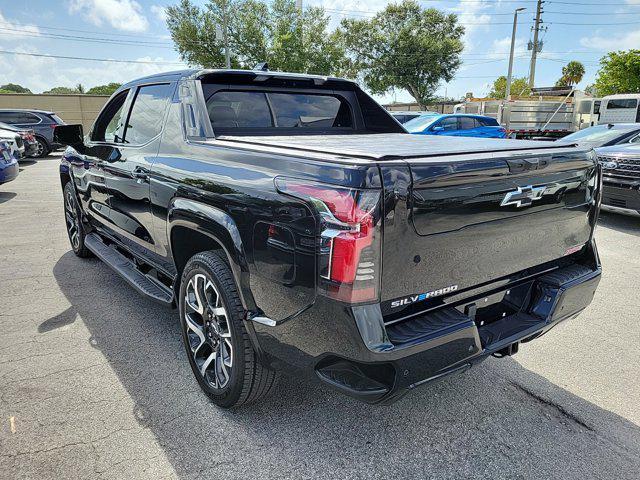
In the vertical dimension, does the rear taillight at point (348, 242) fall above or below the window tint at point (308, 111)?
below

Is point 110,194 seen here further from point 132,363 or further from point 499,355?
point 499,355

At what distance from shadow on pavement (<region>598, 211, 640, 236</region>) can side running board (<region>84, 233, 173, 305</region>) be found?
6825 mm

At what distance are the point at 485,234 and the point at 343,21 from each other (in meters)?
40.6

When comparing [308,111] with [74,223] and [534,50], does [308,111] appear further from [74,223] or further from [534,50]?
[534,50]

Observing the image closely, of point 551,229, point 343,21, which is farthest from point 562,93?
point 551,229

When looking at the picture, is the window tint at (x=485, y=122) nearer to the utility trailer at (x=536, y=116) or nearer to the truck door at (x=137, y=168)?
the utility trailer at (x=536, y=116)

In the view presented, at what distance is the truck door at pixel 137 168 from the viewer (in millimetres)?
3268

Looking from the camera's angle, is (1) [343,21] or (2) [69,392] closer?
(2) [69,392]

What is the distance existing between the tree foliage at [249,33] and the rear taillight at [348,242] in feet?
113

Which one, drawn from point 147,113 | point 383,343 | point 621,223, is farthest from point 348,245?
point 621,223

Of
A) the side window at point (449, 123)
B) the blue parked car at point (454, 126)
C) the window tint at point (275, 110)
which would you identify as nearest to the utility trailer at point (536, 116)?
the blue parked car at point (454, 126)

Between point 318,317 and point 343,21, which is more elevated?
point 343,21

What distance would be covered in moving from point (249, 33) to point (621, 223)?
3239 centimetres

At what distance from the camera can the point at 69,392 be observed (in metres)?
2.85
